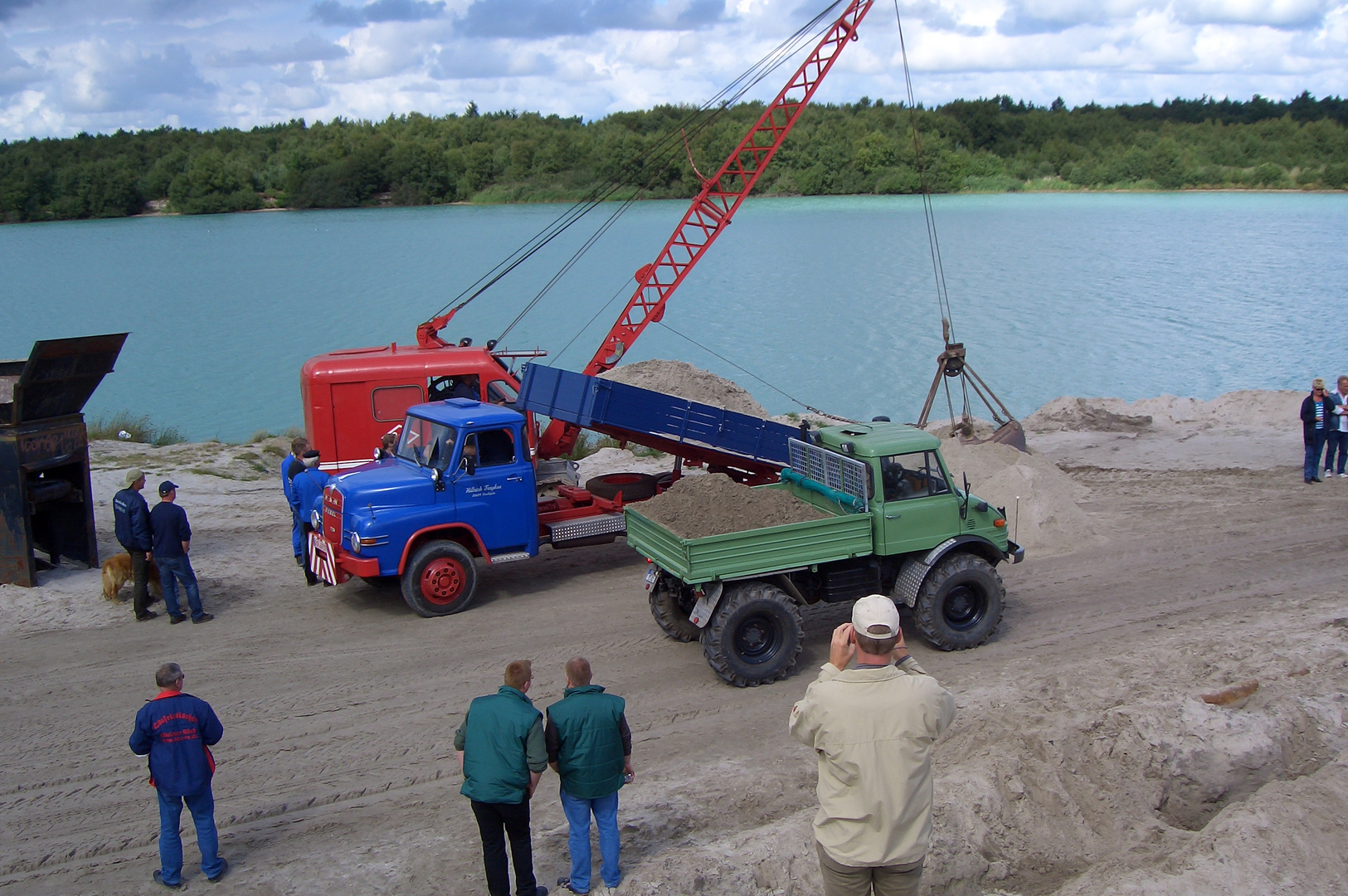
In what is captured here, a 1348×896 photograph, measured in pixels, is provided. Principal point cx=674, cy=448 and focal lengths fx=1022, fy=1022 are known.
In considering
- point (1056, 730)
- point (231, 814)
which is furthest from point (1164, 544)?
point (231, 814)

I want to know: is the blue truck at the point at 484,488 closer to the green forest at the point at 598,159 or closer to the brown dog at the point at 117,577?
the brown dog at the point at 117,577

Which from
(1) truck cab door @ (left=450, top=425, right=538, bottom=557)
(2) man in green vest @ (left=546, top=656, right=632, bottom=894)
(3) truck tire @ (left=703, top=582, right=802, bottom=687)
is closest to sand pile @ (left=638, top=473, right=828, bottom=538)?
(3) truck tire @ (left=703, top=582, right=802, bottom=687)

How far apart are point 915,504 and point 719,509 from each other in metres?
1.79

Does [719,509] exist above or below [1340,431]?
above

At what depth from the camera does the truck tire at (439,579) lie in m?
10.7

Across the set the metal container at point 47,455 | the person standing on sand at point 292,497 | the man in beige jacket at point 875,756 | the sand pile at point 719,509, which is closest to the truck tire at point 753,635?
the sand pile at point 719,509

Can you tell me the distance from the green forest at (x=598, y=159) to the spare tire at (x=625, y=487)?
58915 millimetres

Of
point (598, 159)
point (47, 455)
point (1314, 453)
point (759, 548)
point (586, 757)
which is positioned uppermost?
point (598, 159)

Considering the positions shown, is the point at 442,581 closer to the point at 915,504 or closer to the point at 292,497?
the point at 292,497

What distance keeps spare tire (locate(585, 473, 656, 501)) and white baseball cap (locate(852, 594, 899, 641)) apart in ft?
28.9

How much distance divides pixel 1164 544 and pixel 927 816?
32.7ft

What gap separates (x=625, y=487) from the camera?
13211 mm

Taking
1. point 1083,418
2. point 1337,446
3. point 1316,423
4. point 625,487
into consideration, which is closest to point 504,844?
point 625,487

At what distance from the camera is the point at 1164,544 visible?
12602 millimetres
